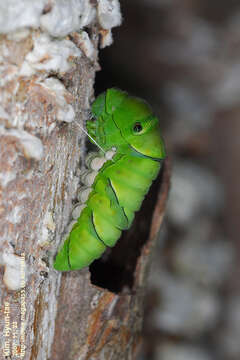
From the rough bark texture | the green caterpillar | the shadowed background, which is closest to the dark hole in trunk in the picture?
the rough bark texture

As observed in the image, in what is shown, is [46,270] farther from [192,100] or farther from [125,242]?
[192,100]

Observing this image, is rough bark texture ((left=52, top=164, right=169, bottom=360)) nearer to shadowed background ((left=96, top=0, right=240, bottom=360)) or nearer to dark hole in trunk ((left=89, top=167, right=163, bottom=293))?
dark hole in trunk ((left=89, top=167, right=163, bottom=293))

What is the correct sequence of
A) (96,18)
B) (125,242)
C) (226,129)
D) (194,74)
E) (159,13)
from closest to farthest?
(96,18) < (125,242) < (159,13) < (194,74) < (226,129)

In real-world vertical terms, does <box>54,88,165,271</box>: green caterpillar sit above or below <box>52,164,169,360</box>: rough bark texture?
above

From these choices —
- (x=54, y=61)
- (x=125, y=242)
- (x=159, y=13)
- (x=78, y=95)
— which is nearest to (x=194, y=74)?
(x=159, y=13)

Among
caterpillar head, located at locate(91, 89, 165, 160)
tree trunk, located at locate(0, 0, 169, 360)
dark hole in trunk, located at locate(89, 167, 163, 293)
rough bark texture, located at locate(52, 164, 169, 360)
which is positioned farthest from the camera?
dark hole in trunk, located at locate(89, 167, 163, 293)

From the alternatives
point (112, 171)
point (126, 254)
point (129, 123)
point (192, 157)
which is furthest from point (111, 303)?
point (192, 157)

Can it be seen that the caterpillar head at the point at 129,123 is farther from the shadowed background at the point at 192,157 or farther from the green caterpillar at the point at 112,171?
the shadowed background at the point at 192,157
